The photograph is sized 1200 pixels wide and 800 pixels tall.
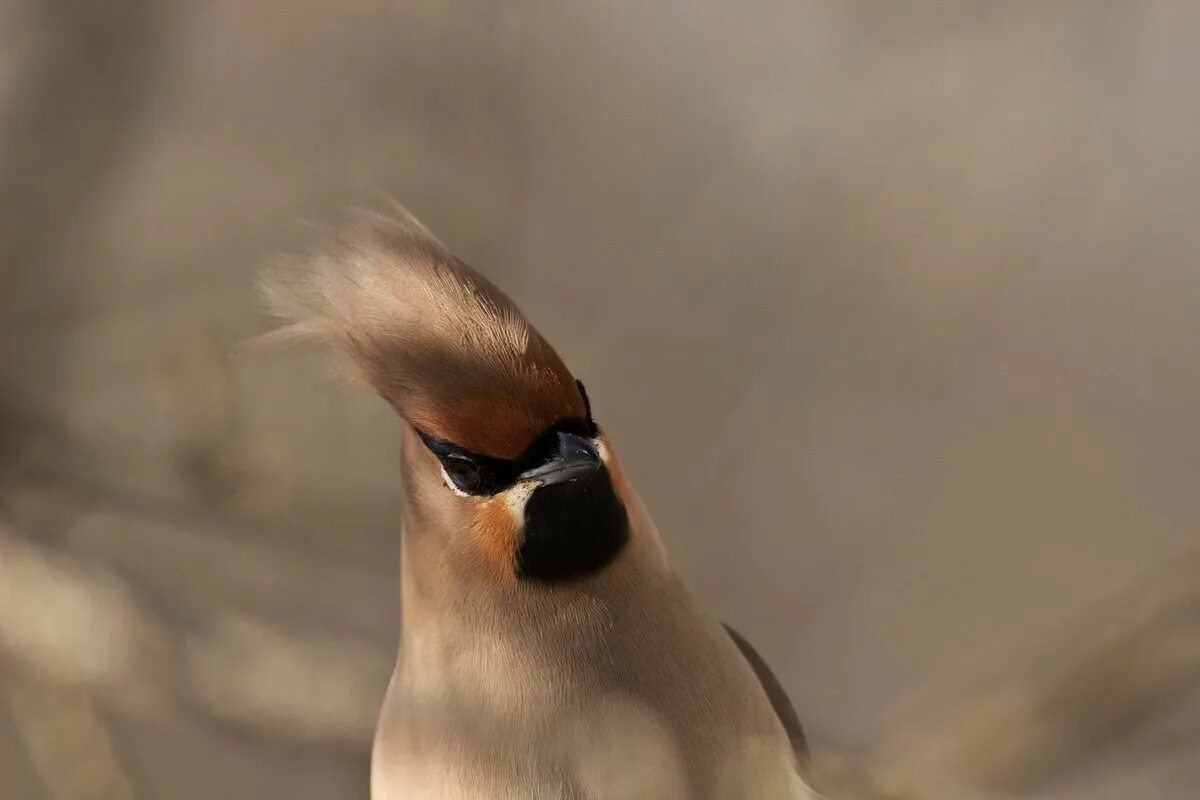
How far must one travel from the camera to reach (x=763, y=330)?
53.1 inches

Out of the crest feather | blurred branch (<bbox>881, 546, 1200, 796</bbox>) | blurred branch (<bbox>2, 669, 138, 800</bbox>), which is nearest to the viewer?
the crest feather

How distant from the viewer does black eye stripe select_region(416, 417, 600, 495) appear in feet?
2.83

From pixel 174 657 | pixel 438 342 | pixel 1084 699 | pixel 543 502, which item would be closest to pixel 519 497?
pixel 543 502

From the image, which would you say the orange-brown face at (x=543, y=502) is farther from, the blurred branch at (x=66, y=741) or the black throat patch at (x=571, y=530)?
the blurred branch at (x=66, y=741)

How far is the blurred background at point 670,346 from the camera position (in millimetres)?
1085

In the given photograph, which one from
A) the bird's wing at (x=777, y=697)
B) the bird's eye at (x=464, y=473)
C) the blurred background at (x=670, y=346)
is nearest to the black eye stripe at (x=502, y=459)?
the bird's eye at (x=464, y=473)

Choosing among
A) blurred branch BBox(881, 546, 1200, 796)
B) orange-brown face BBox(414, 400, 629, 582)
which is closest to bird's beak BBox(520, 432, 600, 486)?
orange-brown face BBox(414, 400, 629, 582)

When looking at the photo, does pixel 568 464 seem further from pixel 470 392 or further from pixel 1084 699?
pixel 1084 699

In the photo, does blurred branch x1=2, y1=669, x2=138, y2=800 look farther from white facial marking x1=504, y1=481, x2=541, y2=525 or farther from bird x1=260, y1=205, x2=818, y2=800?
white facial marking x1=504, y1=481, x2=541, y2=525

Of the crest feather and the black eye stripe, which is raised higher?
the crest feather

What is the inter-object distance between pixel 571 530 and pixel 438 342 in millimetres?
186

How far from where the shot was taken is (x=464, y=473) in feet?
2.95

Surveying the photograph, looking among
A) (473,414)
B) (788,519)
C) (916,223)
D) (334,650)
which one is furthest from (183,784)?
(916,223)

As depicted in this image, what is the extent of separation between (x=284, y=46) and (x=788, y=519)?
785 mm
